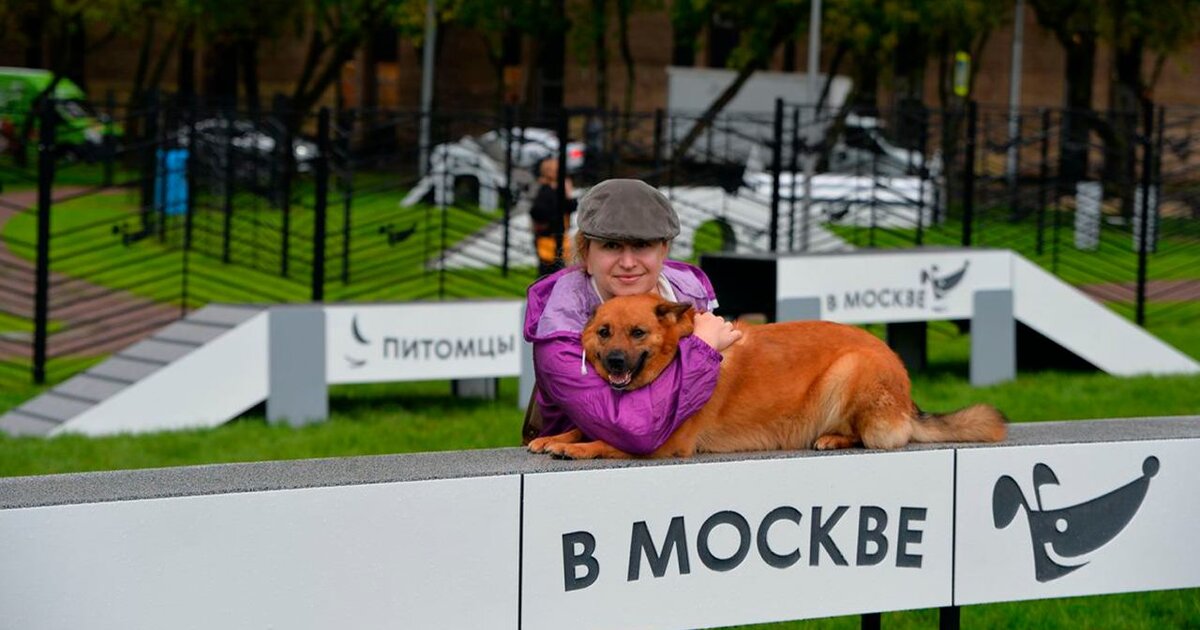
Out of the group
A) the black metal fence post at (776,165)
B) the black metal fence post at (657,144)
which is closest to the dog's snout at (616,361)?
the black metal fence post at (776,165)

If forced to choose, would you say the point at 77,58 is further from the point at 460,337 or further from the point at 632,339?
the point at 632,339

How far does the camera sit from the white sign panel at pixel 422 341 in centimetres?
1240

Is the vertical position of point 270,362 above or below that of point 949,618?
below

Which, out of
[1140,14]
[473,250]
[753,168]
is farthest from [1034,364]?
[1140,14]

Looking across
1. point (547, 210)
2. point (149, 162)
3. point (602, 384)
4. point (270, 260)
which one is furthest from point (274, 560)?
point (270, 260)

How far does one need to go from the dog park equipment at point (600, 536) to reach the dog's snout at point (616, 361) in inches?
11.3

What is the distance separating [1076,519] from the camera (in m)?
5.27

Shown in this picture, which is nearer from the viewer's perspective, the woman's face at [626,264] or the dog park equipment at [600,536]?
the dog park equipment at [600,536]

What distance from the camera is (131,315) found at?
60.5ft

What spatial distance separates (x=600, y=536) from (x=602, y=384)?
0.42 meters

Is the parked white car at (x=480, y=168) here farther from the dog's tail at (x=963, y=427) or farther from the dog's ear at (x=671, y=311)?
the dog's ear at (x=671, y=311)

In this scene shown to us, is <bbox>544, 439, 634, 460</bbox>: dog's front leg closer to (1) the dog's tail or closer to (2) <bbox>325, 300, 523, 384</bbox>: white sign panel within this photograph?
(1) the dog's tail

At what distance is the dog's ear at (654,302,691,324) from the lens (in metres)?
4.64

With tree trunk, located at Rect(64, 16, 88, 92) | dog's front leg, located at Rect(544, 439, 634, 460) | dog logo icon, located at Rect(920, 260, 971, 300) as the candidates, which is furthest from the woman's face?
tree trunk, located at Rect(64, 16, 88, 92)
